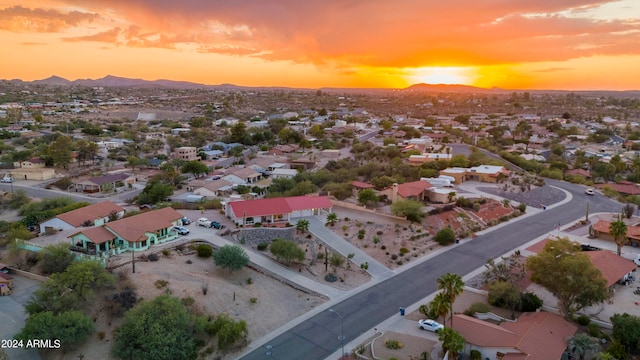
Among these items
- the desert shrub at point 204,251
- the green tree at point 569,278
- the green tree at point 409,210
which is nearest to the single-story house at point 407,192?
the green tree at point 409,210

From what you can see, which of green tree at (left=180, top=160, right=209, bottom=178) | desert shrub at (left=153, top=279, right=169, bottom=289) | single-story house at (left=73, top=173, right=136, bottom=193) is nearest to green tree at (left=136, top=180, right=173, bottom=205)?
single-story house at (left=73, top=173, right=136, bottom=193)

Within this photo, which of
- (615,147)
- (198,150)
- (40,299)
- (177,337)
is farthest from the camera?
(615,147)

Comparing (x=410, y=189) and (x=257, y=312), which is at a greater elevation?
(x=410, y=189)

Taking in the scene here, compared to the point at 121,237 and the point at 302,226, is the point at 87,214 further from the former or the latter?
the point at 302,226

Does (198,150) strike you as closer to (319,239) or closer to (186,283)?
(319,239)

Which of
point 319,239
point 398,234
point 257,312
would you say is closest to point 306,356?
point 257,312

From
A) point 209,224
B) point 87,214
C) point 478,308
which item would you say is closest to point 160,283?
point 209,224
